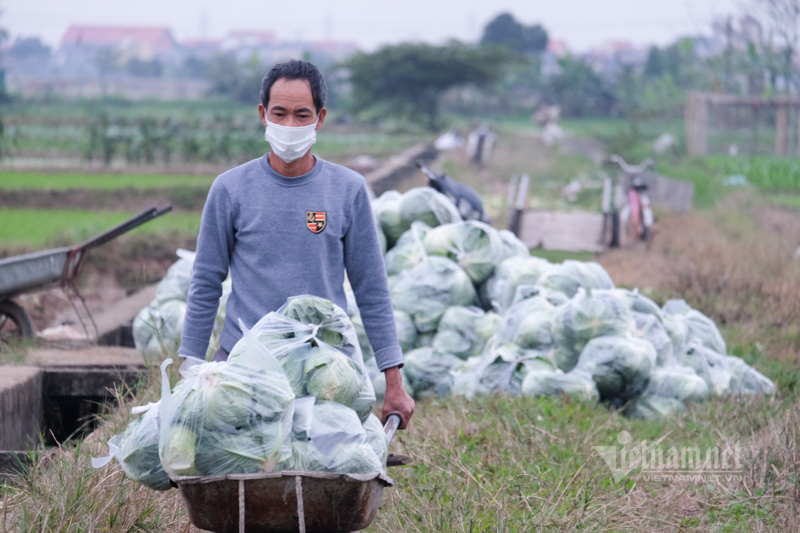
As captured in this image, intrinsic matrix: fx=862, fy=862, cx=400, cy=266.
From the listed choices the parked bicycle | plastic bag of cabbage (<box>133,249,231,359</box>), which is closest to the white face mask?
plastic bag of cabbage (<box>133,249,231,359</box>)

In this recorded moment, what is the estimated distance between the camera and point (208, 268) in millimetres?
2711

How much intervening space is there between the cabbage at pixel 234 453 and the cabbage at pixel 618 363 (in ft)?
11.1

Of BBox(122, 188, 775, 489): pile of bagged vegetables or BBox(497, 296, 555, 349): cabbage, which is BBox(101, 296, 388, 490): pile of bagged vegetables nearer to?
BBox(122, 188, 775, 489): pile of bagged vegetables

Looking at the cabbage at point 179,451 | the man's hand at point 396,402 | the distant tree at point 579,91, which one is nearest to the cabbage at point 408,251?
the man's hand at point 396,402

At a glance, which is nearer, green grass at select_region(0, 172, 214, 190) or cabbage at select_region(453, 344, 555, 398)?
cabbage at select_region(453, 344, 555, 398)

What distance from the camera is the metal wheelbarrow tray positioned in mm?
2074

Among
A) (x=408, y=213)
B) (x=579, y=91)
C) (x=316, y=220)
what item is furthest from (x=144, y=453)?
(x=579, y=91)

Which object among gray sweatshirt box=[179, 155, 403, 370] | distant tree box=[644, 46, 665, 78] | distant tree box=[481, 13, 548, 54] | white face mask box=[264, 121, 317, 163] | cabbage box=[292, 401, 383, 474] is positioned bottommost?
cabbage box=[292, 401, 383, 474]

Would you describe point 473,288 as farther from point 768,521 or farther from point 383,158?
point 383,158

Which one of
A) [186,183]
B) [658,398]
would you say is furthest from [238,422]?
[186,183]

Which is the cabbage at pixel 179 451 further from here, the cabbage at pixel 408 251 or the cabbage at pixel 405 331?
the cabbage at pixel 408 251

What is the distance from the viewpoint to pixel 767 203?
17.4 meters

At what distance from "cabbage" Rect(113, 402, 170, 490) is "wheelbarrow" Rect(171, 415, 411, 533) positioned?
0.34 feet

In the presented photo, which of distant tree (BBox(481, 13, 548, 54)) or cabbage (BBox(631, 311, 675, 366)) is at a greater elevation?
distant tree (BBox(481, 13, 548, 54))
